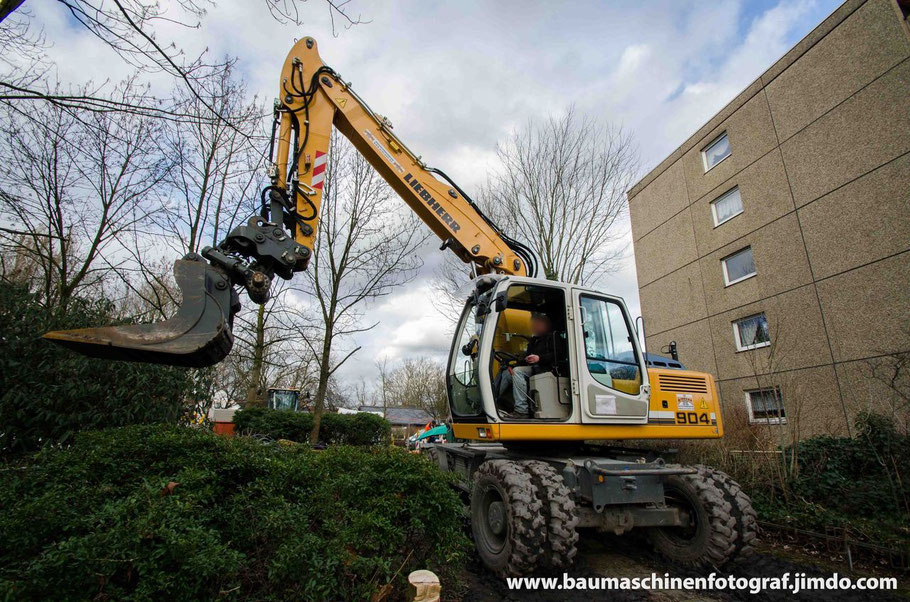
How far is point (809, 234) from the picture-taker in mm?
10320

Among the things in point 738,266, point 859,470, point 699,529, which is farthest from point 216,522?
point 738,266

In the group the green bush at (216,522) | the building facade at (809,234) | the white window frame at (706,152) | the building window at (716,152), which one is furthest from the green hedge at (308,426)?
the building window at (716,152)

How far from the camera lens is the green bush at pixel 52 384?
202 inches

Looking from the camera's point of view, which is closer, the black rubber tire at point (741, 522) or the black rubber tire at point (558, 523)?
the black rubber tire at point (558, 523)

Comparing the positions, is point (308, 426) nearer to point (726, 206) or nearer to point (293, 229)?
point (293, 229)

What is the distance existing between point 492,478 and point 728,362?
10.8m

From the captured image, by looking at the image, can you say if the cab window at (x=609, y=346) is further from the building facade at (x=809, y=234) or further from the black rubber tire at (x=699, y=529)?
the building facade at (x=809, y=234)

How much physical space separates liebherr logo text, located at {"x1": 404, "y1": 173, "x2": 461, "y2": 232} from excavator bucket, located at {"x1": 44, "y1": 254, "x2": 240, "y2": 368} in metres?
2.67

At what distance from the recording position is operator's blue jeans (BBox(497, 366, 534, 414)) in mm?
4684

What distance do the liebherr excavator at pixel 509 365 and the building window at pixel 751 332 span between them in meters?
7.34

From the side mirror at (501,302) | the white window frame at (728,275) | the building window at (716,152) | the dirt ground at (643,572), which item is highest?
the building window at (716,152)

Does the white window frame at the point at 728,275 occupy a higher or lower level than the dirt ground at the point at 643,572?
higher

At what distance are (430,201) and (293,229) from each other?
1.81 m

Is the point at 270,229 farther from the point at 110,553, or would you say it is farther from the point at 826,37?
the point at 826,37
